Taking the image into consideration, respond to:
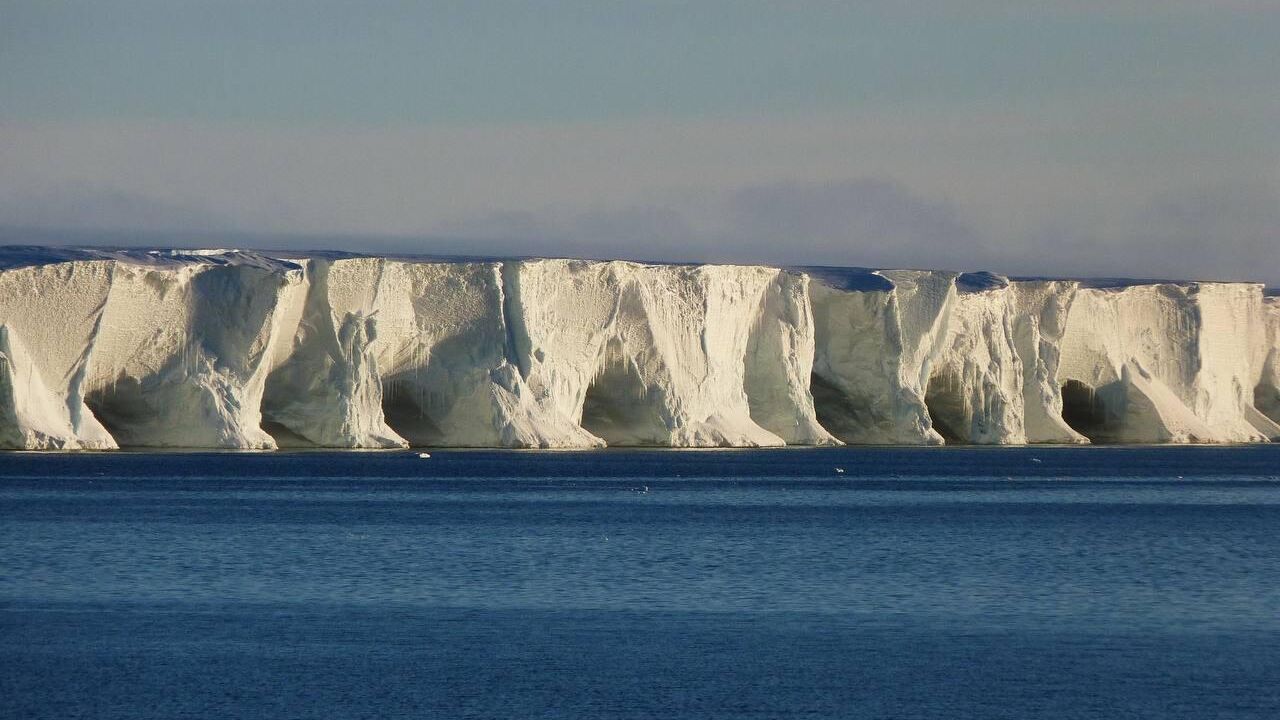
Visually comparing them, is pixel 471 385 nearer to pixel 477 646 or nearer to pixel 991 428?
pixel 991 428

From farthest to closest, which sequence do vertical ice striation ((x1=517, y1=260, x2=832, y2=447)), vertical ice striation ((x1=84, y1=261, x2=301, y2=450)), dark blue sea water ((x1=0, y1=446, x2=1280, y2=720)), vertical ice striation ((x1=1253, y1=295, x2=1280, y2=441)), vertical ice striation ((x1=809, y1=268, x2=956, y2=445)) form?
vertical ice striation ((x1=1253, y1=295, x2=1280, y2=441)) → vertical ice striation ((x1=809, y1=268, x2=956, y2=445)) → vertical ice striation ((x1=517, y1=260, x2=832, y2=447)) → vertical ice striation ((x1=84, y1=261, x2=301, y2=450)) → dark blue sea water ((x1=0, y1=446, x2=1280, y2=720))

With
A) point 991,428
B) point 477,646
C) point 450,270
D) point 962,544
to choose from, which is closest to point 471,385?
point 450,270

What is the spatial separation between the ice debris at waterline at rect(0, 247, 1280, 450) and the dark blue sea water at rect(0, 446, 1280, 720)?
7904mm

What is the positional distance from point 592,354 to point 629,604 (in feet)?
118

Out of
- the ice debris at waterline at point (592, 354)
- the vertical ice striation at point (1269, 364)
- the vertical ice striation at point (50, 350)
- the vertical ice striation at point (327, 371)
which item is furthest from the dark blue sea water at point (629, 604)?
the vertical ice striation at point (1269, 364)

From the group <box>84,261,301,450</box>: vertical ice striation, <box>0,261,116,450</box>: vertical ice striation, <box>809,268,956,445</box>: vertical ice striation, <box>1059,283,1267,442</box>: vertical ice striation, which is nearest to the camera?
<box>0,261,116,450</box>: vertical ice striation

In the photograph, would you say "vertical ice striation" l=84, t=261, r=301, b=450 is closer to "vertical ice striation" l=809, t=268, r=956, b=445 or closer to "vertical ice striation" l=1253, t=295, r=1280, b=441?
"vertical ice striation" l=809, t=268, r=956, b=445

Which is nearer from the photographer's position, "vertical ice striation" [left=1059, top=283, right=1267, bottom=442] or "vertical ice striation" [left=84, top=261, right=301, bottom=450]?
"vertical ice striation" [left=84, top=261, right=301, bottom=450]

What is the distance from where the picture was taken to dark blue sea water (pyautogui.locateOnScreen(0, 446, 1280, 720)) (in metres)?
14.6

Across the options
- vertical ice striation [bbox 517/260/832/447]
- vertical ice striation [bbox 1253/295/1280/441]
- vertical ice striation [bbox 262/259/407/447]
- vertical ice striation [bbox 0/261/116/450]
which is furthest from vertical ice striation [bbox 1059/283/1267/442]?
vertical ice striation [bbox 0/261/116/450]

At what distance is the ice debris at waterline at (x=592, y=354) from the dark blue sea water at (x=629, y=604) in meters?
7.90

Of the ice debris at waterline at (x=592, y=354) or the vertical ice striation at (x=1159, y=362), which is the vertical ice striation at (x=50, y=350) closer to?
the ice debris at waterline at (x=592, y=354)

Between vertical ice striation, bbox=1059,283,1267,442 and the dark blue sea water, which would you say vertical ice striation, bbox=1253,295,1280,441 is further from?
the dark blue sea water

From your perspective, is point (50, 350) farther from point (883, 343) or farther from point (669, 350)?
point (883, 343)
